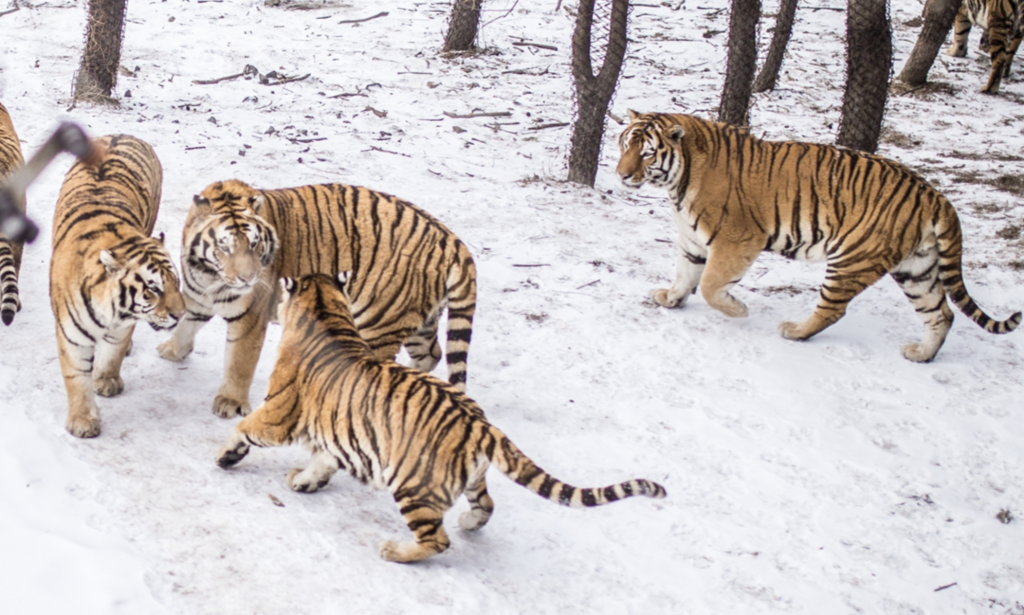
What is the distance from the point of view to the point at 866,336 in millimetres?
5672

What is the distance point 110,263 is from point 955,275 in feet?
14.5

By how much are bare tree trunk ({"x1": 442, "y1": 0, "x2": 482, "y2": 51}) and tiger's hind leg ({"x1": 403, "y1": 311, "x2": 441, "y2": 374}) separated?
6728mm

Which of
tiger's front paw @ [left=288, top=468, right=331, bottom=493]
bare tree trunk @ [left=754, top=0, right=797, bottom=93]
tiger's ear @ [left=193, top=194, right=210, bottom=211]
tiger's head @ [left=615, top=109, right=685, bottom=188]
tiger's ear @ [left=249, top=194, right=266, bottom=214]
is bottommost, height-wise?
tiger's front paw @ [left=288, top=468, right=331, bottom=493]

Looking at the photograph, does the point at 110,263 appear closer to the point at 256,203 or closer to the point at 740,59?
the point at 256,203

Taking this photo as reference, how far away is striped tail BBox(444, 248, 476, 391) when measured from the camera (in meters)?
4.12

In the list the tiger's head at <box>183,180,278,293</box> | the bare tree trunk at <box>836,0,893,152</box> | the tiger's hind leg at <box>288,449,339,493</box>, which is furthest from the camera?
the bare tree trunk at <box>836,0,893,152</box>

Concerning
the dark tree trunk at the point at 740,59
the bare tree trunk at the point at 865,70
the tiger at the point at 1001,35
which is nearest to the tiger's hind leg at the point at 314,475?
the bare tree trunk at the point at 865,70

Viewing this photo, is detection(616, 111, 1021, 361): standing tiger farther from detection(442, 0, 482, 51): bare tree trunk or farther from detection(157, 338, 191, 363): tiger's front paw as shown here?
detection(442, 0, 482, 51): bare tree trunk

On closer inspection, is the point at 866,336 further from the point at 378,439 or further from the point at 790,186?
the point at 378,439

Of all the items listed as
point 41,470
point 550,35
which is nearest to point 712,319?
point 41,470

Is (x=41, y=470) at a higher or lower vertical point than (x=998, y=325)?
lower

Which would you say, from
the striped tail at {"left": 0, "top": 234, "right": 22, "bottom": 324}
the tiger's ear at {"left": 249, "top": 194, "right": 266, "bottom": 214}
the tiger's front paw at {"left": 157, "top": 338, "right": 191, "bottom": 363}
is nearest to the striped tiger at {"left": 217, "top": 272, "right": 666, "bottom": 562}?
the tiger's ear at {"left": 249, "top": 194, "right": 266, "bottom": 214}

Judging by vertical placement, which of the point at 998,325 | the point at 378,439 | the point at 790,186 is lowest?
the point at 378,439

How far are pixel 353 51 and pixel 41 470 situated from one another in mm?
7621
